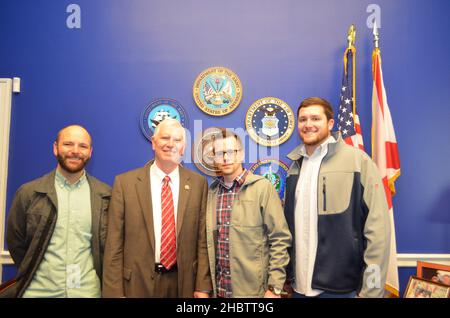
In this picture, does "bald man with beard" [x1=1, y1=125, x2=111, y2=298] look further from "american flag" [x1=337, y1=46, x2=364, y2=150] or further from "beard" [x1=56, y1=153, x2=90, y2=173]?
"american flag" [x1=337, y1=46, x2=364, y2=150]

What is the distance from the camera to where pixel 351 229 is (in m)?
1.99

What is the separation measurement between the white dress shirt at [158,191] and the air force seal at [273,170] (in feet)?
3.16

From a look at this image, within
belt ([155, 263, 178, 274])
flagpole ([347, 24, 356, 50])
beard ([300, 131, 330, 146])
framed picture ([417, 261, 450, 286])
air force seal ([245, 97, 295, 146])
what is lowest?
framed picture ([417, 261, 450, 286])

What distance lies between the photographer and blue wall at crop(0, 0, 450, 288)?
3.02 metres

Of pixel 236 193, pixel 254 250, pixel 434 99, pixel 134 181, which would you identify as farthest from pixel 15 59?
pixel 434 99

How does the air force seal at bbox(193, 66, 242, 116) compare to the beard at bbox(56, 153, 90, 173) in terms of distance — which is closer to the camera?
the beard at bbox(56, 153, 90, 173)

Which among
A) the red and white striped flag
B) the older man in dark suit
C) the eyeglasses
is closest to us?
the older man in dark suit

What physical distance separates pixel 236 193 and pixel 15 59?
101 inches

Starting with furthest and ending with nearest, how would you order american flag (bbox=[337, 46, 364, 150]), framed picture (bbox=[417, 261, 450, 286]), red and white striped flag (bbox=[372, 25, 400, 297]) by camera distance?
1. american flag (bbox=[337, 46, 364, 150])
2. red and white striped flag (bbox=[372, 25, 400, 297])
3. framed picture (bbox=[417, 261, 450, 286])

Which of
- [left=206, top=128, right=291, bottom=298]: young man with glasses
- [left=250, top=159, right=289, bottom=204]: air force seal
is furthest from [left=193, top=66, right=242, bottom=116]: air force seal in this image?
[left=206, top=128, right=291, bottom=298]: young man with glasses

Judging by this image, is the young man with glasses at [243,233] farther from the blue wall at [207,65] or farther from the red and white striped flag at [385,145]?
the red and white striped flag at [385,145]

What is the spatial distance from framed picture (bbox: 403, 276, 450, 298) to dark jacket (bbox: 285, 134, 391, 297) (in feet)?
2.08

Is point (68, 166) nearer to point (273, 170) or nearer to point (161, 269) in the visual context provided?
point (161, 269)
